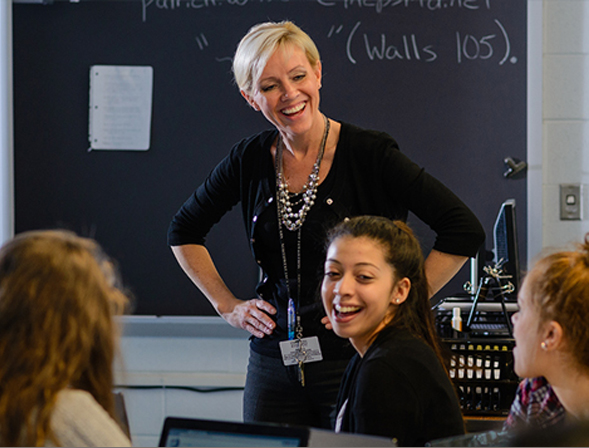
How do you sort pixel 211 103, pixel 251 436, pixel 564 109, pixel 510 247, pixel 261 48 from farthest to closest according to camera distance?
1. pixel 211 103
2. pixel 564 109
3. pixel 510 247
4. pixel 261 48
5. pixel 251 436

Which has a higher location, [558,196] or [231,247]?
[558,196]

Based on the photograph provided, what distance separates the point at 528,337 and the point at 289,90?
804mm

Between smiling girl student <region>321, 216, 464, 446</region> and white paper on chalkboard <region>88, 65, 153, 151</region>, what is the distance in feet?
4.58

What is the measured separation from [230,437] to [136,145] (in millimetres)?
2014

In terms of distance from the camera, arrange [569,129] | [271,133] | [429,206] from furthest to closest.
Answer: [569,129], [271,133], [429,206]

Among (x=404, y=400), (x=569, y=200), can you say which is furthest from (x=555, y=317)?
(x=569, y=200)

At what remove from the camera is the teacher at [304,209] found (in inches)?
64.8

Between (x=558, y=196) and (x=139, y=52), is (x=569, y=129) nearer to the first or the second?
(x=558, y=196)

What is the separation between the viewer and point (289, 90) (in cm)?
164

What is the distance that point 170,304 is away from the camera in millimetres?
2721

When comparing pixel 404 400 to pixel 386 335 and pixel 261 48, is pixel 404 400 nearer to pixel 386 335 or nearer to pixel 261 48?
pixel 386 335

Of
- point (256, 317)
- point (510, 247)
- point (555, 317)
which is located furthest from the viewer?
point (510, 247)

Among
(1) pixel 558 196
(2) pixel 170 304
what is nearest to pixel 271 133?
(2) pixel 170 304

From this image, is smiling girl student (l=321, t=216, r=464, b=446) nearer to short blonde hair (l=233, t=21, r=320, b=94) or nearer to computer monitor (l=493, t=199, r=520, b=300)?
short blonde hair (l=233, t=21, r=320, b=94)
